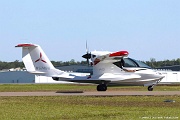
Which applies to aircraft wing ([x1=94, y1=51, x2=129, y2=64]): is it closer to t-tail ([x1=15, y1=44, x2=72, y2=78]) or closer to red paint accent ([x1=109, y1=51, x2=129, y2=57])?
red paint accent ([x1=109, y1=51, x2=129, y2=57])

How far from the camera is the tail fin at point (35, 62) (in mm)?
45969

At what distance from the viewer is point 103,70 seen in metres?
45.4

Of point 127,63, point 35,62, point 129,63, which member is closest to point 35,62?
point 35,62

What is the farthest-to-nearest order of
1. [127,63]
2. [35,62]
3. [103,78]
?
[35,62] < [127,63] < [103,78]

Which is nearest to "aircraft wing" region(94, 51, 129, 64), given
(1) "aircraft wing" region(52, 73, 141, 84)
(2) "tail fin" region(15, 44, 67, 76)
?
(1) "aircraft wing" region(52, 73, 141, 84)

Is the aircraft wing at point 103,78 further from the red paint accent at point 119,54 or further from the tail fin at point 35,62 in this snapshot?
the red paint accent at point 119,54

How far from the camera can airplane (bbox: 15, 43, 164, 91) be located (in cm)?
4506

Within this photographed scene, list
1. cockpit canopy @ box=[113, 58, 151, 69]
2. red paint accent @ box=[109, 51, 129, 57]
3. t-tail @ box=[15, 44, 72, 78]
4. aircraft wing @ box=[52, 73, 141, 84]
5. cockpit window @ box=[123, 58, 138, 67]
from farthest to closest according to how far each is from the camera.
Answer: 1. t-tail @ box=[15, 44, 72, 78]
2. cockpit window @ box=[123, 58, 138, 67]
3. cockpit canopy @ box=[113, 58, 151, 69]
4. aircraft wing @ box=[52, 73, 141, 84]
5. red paint accent @ box=[109, 51, 129, 57]

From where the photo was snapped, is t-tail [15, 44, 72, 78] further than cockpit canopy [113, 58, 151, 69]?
Yes

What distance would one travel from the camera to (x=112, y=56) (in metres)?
44.1

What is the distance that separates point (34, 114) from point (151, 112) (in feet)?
17.0

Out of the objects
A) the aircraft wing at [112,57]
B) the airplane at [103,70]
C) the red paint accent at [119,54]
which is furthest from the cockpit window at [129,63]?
the red paint accent at [119,54]

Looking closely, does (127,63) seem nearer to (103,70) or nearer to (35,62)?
(103,70)

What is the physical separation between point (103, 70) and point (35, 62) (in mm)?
6238
